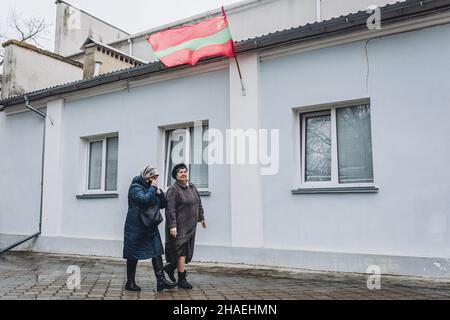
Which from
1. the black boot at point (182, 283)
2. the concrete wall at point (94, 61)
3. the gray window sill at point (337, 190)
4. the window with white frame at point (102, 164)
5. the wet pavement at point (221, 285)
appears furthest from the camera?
the concrete wall at point (94, 61)

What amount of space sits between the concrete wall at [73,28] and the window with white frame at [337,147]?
661 inches

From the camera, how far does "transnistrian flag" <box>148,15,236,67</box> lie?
755cm

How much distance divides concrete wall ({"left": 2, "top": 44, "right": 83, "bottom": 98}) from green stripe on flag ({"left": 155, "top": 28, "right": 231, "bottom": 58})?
613cm

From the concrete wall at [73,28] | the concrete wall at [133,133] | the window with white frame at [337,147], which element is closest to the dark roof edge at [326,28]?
the concrete wall at [133,133]

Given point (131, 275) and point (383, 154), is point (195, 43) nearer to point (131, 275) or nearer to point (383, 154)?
point (383, 154)

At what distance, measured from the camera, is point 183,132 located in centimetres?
878

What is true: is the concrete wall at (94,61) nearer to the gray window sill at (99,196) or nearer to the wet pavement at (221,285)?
the gray window sill at (99,196)

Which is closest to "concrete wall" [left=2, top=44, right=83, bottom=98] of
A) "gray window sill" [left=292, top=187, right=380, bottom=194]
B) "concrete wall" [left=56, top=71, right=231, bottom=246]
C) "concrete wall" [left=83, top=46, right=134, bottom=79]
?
"concrete wall" [left=83, top=46, right=134, bottom=79]

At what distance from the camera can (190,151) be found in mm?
8617

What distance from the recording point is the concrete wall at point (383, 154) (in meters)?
6.05

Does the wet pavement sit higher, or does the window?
the window

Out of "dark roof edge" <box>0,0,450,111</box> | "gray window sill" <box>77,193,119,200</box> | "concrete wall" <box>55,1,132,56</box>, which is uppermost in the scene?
"concrete wall" <box>55,1,132,56</box>

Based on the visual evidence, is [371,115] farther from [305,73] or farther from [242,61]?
[242,61]

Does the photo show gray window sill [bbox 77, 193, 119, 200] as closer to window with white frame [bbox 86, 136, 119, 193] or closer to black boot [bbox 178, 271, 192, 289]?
window with white frame [bbox 86, 136, 119, 193]
